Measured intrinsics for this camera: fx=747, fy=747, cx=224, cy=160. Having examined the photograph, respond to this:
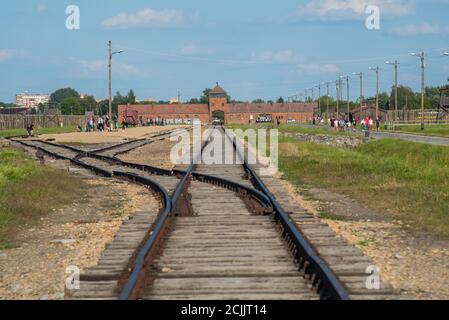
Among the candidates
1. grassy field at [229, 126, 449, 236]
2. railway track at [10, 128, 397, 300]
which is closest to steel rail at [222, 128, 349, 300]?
railway track at [10, 128, 397, 300]

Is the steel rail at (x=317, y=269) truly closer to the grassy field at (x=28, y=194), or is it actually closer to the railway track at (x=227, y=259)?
the railway track at (x=227, y=259)

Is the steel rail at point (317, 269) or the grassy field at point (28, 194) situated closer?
the steel rail at point (317, 269)

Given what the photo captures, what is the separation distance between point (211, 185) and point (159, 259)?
33.0 feet

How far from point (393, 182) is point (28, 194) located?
9.11 m

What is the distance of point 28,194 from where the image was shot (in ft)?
51.6

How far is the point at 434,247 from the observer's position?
1012 centimetres

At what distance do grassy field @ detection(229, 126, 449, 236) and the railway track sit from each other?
→ 6.81 feet

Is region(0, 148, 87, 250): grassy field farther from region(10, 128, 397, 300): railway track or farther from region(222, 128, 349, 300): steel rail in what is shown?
region(222, 128, 349, 300): steel rail

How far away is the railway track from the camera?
279 inches

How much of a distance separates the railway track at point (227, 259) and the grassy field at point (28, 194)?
6.53 ft

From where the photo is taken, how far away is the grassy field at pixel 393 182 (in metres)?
13.4

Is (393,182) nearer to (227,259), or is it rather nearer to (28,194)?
(28,194)

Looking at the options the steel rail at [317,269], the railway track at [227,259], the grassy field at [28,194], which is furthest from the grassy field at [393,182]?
the grassy field at [28,194]
